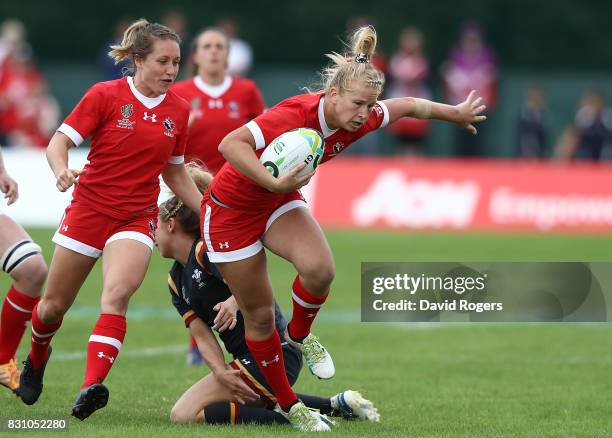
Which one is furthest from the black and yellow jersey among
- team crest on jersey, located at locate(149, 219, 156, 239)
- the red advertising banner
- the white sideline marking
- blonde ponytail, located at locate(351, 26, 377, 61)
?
the red advertising banner

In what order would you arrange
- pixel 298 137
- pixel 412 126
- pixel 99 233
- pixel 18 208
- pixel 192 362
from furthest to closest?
pixel 412 126
pixel 18 208
pixel 192 362
pixel 99 233
pixel 298 137

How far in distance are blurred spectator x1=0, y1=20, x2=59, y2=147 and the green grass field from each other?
7448mm

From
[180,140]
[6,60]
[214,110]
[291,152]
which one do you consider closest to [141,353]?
[214,110]

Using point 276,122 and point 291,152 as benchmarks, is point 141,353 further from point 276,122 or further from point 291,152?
point 291,152

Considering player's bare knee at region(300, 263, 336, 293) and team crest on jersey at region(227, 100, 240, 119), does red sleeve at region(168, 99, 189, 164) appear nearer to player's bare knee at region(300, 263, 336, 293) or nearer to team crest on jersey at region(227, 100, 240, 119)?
player's bare knee at region(300, 263, 336, 293)

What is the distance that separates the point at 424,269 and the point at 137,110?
6.09 feet

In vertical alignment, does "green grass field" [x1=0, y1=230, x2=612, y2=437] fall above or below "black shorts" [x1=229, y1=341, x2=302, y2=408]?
below

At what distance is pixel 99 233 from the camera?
6906mm

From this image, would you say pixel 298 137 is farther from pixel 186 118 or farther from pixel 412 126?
pixel 412 126

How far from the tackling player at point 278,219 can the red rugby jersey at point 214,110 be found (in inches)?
119

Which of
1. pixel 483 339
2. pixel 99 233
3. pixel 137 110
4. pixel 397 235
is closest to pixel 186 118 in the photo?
pixel 137 110

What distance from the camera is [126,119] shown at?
275 inches

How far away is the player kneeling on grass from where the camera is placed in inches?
268

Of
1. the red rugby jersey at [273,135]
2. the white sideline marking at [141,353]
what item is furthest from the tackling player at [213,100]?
the red rugby jersey at [273,135]
